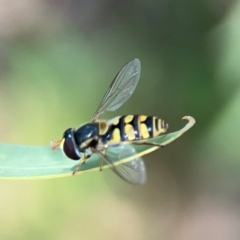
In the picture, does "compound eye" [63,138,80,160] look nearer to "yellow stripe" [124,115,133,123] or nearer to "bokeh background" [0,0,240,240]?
"yellow stripe" [124,115,133,123]

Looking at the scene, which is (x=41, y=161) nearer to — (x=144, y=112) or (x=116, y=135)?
(x=116, y=135)

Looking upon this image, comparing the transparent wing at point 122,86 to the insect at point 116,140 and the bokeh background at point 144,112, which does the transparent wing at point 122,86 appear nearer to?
the insect at point 116,140

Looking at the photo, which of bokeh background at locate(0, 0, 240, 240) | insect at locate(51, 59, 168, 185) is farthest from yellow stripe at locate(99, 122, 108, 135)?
bokeh background at locate(0, 0, 240, 240)

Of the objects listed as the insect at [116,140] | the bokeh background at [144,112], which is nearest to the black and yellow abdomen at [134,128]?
the insect at [116,140]

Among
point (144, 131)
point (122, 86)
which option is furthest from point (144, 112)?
point (144, 131)

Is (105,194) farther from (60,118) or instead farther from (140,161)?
(140,161)

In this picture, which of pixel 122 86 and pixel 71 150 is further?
pixel 122 86

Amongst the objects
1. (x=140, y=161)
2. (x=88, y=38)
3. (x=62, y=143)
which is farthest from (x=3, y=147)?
(x=88, y=38)
